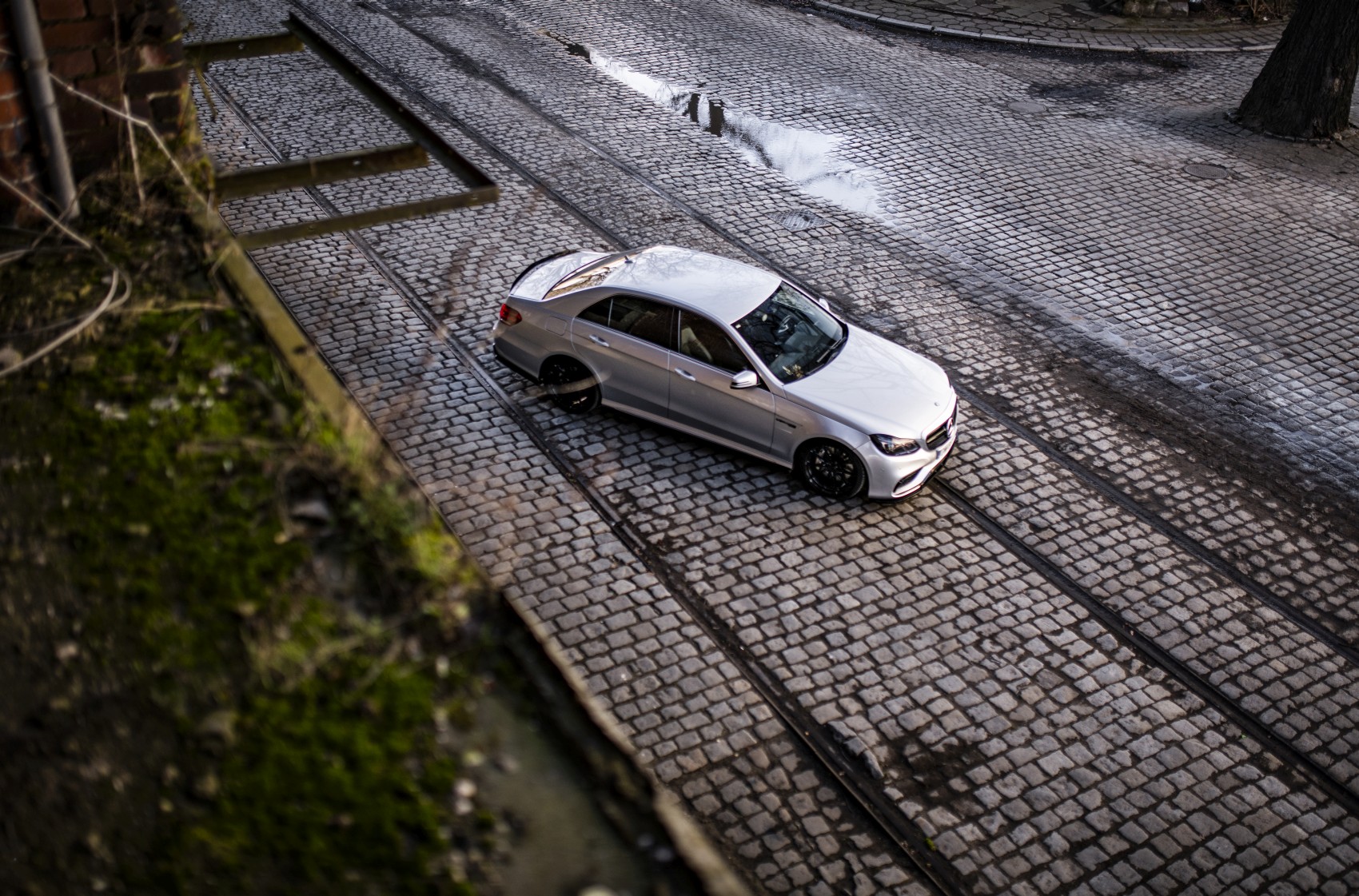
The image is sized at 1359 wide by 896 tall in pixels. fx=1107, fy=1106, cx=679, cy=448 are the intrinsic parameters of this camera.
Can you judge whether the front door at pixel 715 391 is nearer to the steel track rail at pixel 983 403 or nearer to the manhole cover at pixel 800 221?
the steel track rail at pixel 983 403

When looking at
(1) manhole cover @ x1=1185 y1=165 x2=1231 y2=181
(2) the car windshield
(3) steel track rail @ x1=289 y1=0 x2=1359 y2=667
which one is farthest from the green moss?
(1) manhole cover @ x1=1185 y1=165 x2=1231 y2=181

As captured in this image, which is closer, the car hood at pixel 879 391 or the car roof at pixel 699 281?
the car hood at pixel 879 391

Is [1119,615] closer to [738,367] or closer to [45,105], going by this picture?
[738,367]

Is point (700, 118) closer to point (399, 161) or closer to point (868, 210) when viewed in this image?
point (868, 210)

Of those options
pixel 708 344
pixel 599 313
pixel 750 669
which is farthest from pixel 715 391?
pixel 750 669

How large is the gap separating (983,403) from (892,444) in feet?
7.56

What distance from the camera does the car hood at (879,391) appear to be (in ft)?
31.4

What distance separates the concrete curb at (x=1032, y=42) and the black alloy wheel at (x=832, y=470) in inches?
620

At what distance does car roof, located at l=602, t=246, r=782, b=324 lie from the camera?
1025 centimetres

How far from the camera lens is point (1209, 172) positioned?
56.3 feet

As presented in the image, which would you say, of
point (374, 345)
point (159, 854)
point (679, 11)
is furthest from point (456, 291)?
point (679, 11)

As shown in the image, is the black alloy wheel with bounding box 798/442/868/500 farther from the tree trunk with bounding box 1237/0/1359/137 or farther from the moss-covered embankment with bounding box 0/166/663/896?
the tree trunk with bounding box 1237/0/1359/137

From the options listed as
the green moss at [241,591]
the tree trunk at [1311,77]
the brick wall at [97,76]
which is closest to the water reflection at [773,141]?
the tree trunk at [1311,77]

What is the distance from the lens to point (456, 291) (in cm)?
1270
